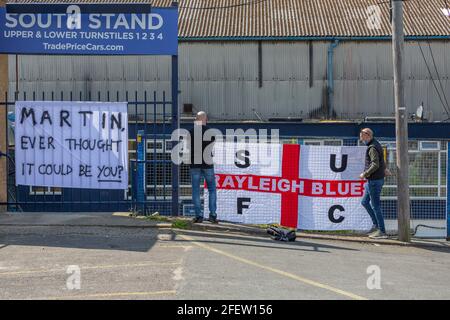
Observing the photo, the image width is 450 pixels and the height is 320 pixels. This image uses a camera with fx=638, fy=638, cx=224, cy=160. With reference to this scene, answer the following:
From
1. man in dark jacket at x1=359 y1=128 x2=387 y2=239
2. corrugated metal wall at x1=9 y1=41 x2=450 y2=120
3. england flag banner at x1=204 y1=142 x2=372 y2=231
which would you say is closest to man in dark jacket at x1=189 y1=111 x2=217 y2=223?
A: england flag banner at x1=204 y1=142 x2=372 y2=231

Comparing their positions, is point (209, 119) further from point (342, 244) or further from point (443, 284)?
point (443, 284)

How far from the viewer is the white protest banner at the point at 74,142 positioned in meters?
11.4

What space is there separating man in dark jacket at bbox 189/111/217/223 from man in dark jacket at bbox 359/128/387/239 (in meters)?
2.61

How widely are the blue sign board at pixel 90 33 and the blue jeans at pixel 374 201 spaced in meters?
4.19

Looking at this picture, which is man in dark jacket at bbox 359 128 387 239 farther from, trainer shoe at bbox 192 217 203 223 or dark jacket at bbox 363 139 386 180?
trainer shoe at bbox 192 217 203 223

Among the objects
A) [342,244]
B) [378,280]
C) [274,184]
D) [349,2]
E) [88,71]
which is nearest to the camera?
[378,280]

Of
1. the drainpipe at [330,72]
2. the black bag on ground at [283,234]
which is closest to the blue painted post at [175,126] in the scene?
the black bag on ground at [283,234]

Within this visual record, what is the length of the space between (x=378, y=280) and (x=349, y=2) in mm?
28833

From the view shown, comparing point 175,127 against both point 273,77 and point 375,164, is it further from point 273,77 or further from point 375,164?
point 273,77

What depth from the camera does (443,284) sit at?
7898mm

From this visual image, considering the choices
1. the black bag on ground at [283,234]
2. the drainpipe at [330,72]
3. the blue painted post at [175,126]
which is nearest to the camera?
the black bag on ground at [283,234]

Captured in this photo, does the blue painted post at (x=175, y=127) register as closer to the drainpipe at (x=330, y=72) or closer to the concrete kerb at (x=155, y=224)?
the concrete kerb at (x=155, y=224)
